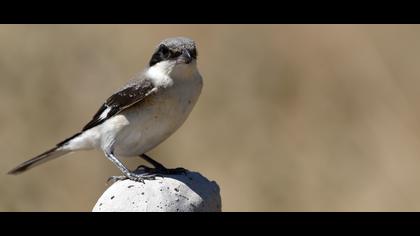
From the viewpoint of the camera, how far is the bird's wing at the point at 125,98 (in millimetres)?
7234

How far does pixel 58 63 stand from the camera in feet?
47.5

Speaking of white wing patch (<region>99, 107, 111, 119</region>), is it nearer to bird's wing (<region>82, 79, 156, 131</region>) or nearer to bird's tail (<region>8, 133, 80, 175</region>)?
bird's wing (<region>82, 79, 156, 131</region>)

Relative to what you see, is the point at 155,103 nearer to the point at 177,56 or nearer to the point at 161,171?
the point at 177,56

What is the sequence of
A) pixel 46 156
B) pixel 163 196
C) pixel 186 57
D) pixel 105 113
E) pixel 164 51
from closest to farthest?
pixel 163 196, pixel 186 57, pixel 164 51, pixel 105 113, pixel 46 156

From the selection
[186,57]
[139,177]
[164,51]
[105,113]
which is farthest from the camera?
[105,113]

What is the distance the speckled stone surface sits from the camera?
6.26 meters

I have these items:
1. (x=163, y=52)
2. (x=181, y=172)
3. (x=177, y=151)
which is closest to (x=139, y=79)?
(x=163, y=52)

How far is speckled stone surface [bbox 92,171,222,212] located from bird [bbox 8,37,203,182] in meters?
0.38

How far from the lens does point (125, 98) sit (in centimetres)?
739

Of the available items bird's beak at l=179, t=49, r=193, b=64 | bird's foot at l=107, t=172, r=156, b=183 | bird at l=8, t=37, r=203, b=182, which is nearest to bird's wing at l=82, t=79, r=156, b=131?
bird at l=8, t=37, r=203, b=182

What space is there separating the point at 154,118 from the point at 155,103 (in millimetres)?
107

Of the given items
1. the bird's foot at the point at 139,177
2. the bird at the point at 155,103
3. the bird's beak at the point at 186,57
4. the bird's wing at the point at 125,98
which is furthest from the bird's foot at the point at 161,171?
the bird's beak at the point at 186,57

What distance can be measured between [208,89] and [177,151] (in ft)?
3.26

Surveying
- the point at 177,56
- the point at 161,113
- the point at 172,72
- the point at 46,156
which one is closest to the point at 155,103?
the point at 161,113
